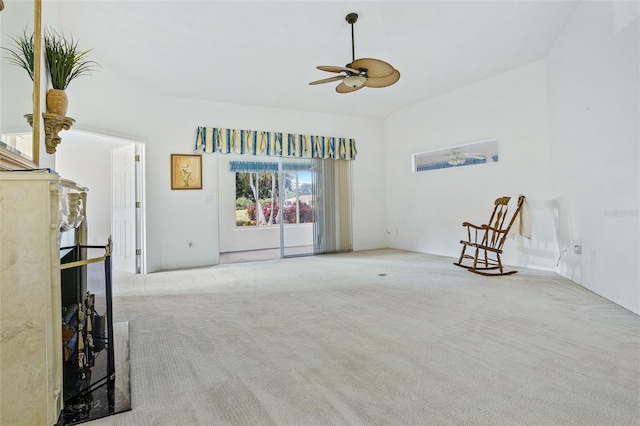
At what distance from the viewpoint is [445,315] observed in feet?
9.48

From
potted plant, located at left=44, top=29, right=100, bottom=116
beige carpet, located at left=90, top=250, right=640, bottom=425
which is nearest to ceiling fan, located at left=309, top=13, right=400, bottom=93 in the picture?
potted plant, located at left=44, top=29, right=100, bottom=116

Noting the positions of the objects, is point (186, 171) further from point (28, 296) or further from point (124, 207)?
point (28, 296)

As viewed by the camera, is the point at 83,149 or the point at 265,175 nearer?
the point at 83,149

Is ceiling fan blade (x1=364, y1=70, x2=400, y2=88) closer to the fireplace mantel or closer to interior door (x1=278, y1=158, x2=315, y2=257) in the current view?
interior door (x1=278, y1=158, x2=315, y2=257)

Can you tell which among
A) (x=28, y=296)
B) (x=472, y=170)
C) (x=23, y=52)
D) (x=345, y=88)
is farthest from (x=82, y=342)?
(x=472, y=170)

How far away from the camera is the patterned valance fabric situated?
571 cm

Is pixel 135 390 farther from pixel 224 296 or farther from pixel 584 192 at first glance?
pixel 584 192

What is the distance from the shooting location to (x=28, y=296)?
46.7 inches

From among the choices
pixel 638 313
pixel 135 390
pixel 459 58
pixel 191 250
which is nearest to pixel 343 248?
A: pixel 191 250

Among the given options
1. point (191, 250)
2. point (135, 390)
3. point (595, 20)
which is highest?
point (595, 20)

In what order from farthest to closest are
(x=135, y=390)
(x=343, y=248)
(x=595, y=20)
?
(x=343, y=248)
(x=595, y=20)
(x=135, y=390)

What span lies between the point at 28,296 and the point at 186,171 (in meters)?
4.59

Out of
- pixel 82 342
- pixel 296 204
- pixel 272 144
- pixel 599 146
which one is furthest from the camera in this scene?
pixel 296 204

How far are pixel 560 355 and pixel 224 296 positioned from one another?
119 inches
